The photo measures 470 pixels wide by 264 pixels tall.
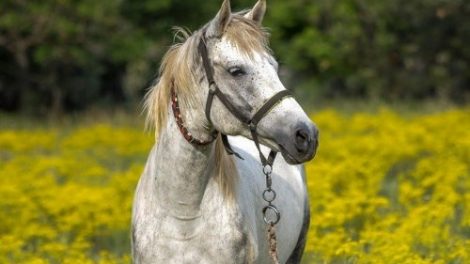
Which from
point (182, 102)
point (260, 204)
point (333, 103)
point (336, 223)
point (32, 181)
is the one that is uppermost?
point (182, 102)

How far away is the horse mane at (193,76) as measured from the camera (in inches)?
216

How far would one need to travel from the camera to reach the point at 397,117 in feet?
59.8

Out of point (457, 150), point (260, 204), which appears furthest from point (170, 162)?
point (457, 150)

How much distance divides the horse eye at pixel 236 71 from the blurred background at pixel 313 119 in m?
1.99

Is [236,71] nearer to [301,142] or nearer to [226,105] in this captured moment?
[226,105]

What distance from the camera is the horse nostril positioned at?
517cm

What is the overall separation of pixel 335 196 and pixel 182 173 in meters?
5.06

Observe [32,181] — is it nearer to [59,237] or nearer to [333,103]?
[59,237]

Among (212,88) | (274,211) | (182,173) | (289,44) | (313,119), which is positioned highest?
(212,88)

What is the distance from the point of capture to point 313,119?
61.1ft

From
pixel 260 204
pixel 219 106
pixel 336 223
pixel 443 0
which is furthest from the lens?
pixel 443 0

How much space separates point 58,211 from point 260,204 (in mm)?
4541

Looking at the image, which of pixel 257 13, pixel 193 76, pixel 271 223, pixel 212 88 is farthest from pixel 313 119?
pixel 212 88

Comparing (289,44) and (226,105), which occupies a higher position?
(226,105)
